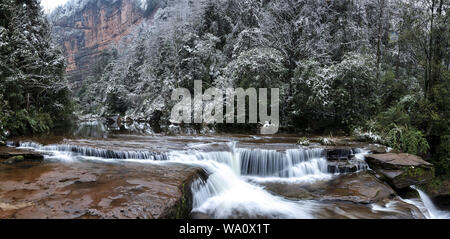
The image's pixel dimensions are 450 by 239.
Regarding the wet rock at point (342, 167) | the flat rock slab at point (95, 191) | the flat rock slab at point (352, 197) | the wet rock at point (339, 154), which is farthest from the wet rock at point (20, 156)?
the wet rock at point (339, 154)

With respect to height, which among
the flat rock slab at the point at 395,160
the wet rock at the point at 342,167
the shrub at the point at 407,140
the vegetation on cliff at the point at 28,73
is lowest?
the wet rock at the point at 342,167

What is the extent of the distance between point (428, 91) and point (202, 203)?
27.8ft

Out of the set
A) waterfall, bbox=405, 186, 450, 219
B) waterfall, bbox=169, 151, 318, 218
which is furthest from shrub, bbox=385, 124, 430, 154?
waterfall, bbox=169, 151, 318, 218

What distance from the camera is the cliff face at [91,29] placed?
262ft

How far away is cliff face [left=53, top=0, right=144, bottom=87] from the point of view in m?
79.8

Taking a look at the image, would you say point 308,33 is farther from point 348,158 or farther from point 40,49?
point 40,49

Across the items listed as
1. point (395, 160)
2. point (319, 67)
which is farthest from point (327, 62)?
point (395, 160)

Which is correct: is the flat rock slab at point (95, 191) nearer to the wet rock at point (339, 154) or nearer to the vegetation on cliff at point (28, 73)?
the wet rock at point (339, 154)

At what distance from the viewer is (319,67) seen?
11.4 metres

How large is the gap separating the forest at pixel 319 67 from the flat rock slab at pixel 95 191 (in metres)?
5.70

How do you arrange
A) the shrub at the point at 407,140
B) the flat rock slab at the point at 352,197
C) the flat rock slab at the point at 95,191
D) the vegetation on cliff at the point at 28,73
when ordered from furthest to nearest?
the vegetation on cliff at the point at 28,73, the shrub at the point at 407,140, the flat rock slab at the point at 352,197, the flat rock slab at the point at 95,191

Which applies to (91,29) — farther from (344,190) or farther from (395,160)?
(395,160)

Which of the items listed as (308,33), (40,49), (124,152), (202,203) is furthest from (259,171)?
(40,49)

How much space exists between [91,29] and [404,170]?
103 metres
